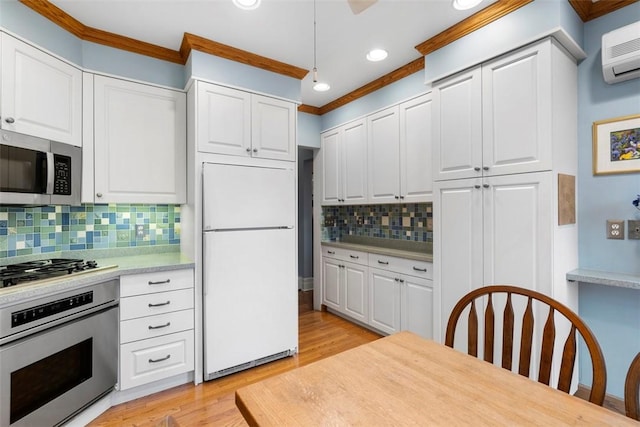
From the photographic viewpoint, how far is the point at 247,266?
2.41 metres

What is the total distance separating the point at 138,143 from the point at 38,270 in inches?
41.7

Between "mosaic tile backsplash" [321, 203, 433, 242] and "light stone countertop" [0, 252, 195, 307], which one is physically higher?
"mosaic tile backsplash" [321, 203, 433, 242]

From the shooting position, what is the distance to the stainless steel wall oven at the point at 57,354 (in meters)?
1.45

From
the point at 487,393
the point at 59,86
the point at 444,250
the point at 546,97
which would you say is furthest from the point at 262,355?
the point at 546,97

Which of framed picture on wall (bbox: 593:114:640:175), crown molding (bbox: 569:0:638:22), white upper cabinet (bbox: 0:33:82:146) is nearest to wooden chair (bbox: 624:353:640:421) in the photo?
framed picture on wall (bbox: 593:114:640:175)

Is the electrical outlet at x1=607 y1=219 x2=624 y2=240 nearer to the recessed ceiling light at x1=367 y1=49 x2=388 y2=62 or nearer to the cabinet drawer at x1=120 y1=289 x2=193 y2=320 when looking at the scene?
the recessed ceiling light at x1=367 y1=49 x2=388 y2=62

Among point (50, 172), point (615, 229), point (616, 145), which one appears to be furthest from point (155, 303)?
point (616, 145)

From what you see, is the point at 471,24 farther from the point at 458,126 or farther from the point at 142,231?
the point at 142,231

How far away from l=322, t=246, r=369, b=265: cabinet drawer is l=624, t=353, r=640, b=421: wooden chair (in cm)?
242

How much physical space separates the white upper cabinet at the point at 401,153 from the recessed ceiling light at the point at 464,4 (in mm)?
768

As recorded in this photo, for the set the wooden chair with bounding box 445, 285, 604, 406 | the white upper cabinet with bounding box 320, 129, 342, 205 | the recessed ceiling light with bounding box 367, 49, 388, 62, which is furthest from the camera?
the white upper cabinet with bounding box 320, 129, 342, 205

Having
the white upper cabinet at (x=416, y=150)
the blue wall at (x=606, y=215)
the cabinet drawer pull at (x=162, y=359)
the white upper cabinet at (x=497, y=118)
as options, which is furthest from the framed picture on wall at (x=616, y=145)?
the cabinet drawer pull at (x=162, y=359)

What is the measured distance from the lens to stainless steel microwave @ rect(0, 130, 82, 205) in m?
1.68

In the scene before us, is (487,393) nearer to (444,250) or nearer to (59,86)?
(444,250)
